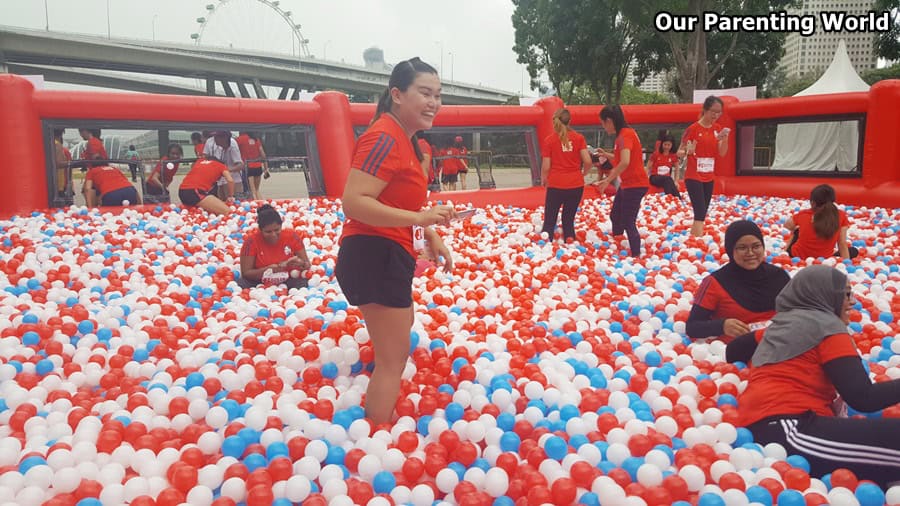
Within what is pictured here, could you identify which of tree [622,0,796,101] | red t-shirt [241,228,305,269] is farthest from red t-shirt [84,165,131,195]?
tree [622,0,796,101]

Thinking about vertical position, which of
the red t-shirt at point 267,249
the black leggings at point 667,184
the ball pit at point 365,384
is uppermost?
the black leggings at point 667,184

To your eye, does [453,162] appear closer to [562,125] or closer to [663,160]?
[663,160]

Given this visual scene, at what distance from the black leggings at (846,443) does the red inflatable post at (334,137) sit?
7162 mm

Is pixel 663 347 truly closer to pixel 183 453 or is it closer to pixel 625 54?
pixel 183 453

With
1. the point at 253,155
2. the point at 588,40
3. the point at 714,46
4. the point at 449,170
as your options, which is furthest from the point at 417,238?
the point at 588,40

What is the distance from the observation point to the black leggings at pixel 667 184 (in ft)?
30.6

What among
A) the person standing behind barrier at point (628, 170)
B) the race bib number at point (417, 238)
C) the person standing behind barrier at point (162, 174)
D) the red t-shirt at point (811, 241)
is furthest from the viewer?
the person standing behind barrier at point (162, 174)

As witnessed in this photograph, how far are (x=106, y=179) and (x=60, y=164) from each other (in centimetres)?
64

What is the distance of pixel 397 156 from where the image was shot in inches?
85.0

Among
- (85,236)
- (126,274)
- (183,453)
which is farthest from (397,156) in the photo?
(85,236)

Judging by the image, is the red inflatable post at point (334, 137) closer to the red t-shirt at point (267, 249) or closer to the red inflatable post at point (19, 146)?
the red inflatable post at point (19, 146)

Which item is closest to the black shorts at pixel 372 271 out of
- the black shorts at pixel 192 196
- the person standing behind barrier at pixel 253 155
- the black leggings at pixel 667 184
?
the black shorts at pixel 192 196

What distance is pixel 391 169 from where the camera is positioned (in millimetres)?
2141

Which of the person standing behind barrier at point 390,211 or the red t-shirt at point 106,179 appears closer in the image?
the person standing behind barrier at point 390,211
